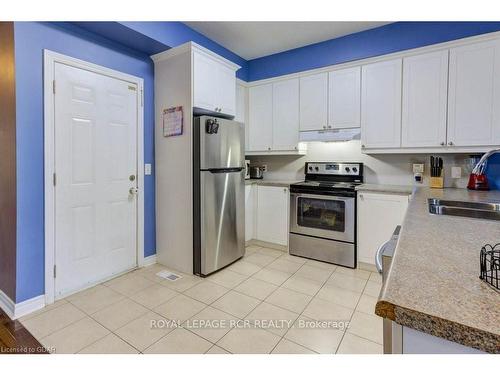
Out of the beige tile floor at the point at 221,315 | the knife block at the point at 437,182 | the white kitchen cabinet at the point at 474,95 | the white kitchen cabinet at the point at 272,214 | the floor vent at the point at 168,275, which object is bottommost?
the beige tile floor at the point at 221,315

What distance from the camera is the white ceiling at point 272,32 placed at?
292 centimetres

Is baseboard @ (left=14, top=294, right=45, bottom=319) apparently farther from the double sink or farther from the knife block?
the knife block

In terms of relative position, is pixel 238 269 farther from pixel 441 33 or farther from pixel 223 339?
pixel 441 33

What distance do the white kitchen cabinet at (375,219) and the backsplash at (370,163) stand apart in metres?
0.56

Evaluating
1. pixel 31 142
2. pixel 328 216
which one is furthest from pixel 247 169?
pixel 31 142

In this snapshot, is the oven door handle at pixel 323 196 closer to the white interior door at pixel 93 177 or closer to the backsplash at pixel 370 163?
the backsplash at pixel 370 163

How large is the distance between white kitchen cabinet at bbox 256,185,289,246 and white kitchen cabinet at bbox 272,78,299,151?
24.3 inches

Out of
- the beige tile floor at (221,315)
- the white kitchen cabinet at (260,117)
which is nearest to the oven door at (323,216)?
the beige tile floor at (221,315)

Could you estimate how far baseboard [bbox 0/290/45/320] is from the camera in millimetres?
1986

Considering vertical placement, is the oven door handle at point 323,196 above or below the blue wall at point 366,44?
below

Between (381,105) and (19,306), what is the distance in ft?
12.2

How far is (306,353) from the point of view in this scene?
5.33 feet

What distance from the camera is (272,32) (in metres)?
3.10

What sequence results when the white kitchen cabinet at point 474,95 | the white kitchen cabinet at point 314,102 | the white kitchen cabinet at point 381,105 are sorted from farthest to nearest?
the white kitchen cabinet at point 314,102 → the white kitchen cabinet at point 381,105 → the white kitchen cabinet at point 474,95
